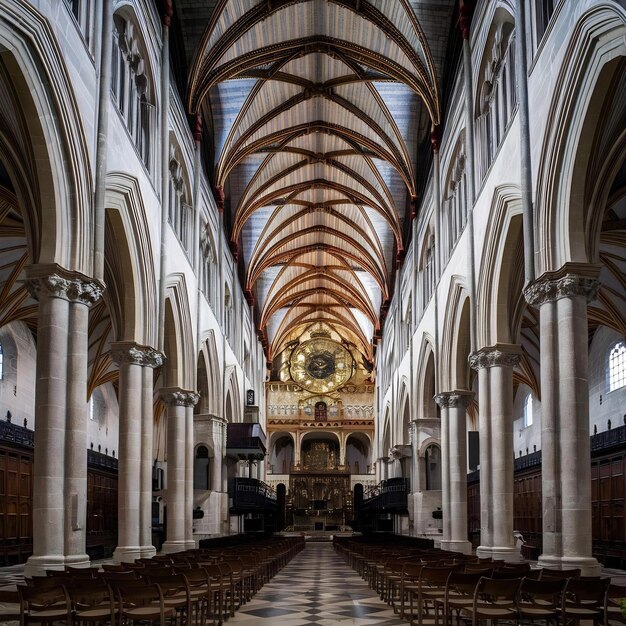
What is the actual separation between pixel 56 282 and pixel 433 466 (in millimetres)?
22353

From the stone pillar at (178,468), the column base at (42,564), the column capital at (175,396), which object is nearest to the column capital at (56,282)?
the column base at (42,564)

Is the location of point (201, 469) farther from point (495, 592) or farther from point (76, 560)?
point (495, 592)

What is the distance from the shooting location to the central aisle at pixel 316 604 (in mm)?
11961

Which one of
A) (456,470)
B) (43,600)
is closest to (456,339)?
(456,470)

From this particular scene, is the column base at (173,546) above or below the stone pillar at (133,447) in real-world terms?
below

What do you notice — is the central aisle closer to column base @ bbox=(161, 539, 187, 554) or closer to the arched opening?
column base @ bbox=(161, 539, 187, 554)

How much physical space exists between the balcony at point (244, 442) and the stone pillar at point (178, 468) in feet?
28.5

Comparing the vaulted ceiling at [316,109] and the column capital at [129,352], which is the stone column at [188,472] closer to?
the column capital at [129,352]

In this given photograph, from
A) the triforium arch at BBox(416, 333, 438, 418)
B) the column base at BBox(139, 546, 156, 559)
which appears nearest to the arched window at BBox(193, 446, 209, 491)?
the triforium arch at BBox(416, 333, 438, 418)

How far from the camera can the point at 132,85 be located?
19.7m

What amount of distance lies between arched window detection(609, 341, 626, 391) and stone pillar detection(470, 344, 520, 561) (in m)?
10.0

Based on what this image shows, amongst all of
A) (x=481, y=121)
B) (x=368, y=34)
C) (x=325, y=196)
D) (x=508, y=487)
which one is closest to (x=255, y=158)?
(x=325, y=196)

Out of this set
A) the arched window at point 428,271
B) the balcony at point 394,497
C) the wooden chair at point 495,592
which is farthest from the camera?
the balcony at point 394,497

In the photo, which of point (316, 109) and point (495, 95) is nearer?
point (495, 95)
